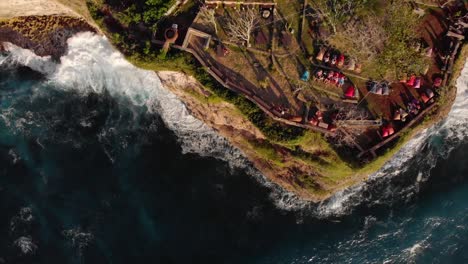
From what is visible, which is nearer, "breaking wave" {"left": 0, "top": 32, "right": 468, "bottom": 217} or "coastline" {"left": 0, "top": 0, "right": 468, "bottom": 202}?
"coastline" {"left": 0, "top": 0, "right": 468, "bottom": 202}

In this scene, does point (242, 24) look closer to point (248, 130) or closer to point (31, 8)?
point (248, 130)

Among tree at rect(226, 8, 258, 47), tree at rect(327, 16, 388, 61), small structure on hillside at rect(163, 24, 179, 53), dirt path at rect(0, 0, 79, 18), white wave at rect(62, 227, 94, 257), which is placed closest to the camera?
tree at rect(226, 8, 258, 47)

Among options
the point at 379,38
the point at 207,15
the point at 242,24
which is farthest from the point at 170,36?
the point at 379,38

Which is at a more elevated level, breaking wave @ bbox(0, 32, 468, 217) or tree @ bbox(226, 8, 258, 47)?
tree @ bbox(226, 8, 258, 47)

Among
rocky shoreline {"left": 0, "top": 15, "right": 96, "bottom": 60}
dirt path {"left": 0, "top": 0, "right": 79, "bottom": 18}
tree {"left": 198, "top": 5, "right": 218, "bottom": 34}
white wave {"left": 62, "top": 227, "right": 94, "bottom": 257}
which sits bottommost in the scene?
white wave {"left": 62, "top": 227, "right": 94, "bottom": 257}

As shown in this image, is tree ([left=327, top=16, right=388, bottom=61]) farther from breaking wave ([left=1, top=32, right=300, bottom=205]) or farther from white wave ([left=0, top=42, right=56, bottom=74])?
white wave ([left=0, top=42, right=56, bottom=74])

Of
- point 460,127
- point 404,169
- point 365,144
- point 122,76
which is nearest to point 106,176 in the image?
point 122,76

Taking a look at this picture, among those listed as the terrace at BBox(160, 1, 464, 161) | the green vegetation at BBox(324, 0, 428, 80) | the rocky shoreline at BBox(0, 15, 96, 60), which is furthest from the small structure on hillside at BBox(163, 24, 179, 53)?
the green vegetation at BBox(324, 0, 428, 80)
